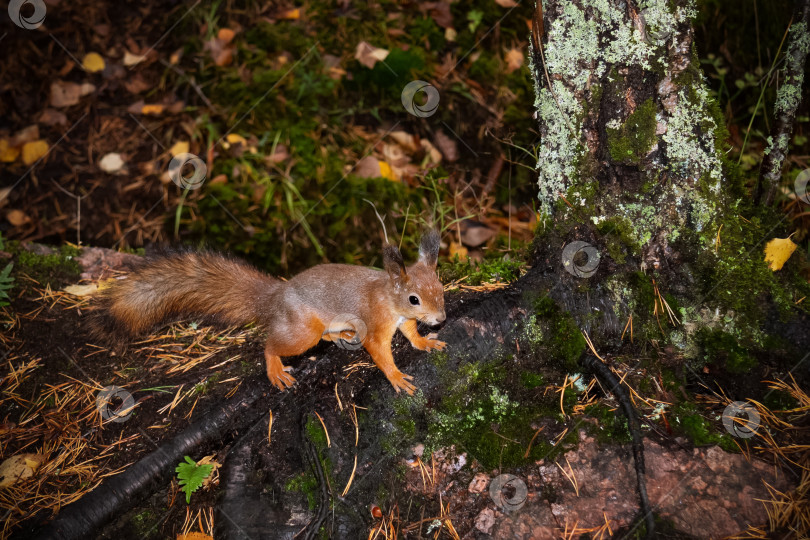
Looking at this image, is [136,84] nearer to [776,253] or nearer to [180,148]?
[180,148]

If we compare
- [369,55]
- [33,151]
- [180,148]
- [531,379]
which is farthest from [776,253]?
[33,151]

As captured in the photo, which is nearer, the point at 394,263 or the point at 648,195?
the point at 648,195

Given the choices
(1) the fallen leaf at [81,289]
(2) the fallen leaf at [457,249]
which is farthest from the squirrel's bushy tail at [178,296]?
(2) the fallen leaf at [457,249]

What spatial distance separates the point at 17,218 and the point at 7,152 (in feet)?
2.23

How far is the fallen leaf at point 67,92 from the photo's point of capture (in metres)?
5.09

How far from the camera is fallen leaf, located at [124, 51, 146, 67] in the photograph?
5309 millimetres

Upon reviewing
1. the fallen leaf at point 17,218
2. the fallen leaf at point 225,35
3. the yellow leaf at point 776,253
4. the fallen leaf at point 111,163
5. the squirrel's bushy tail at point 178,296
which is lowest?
the yellow leaf at point 776,253

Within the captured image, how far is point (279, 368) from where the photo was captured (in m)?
2.72

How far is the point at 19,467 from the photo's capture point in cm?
241

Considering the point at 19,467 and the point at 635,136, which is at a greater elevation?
the point at 19,467

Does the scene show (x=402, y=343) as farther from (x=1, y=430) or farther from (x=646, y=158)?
(x=1, y=430)

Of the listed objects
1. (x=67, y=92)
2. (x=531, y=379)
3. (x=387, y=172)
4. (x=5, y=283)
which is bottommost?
(x=531, y=379)

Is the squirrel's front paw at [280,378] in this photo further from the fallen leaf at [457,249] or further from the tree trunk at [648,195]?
the fallen leaf at [457,249]

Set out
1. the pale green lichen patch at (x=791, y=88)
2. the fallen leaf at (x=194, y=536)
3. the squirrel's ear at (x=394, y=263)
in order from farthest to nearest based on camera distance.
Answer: the squirrel's ear at (x=394, y=263), the pale green lichen patch at (x=791, y=88), the fallen leaf at (x=194, y=536)
